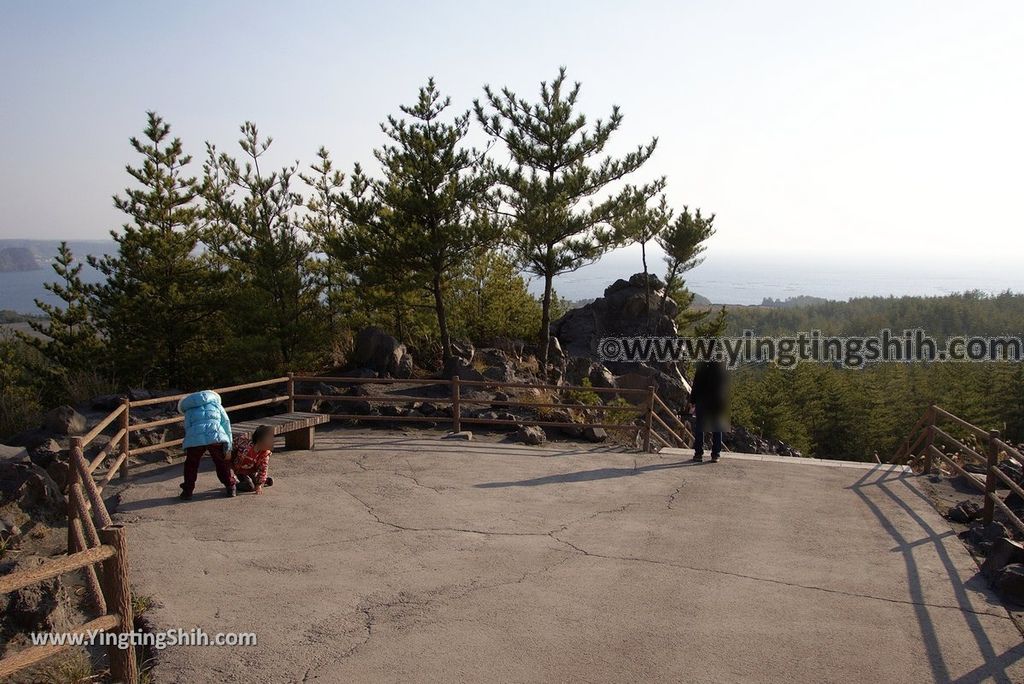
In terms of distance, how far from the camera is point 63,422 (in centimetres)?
1182

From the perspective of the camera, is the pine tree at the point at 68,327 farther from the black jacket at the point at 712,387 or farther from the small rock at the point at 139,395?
the black jacket at the point at 712,387

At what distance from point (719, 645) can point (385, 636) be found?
2.54 m

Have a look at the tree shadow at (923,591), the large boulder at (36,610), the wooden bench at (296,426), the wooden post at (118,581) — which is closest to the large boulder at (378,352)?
the wooden bench at (296,426)

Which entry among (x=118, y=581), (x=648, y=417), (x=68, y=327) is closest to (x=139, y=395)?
(x=648, y=417)

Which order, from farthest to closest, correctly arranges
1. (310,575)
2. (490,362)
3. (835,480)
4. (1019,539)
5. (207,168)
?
(207,168)
(490,362)
(835,480)
(1019,539)
(310,575)

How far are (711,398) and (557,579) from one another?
241 inches

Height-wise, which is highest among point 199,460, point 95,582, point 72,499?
point 72,499

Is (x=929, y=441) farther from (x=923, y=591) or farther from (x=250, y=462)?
(x=250, y=462)

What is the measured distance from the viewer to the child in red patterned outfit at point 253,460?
365 inches

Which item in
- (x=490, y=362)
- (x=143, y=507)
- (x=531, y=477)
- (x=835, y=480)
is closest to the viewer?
(x=143, y=507)

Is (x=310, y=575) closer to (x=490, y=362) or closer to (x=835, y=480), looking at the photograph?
(x=835, y=480)

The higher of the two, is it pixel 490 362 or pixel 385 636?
pixel 490 362

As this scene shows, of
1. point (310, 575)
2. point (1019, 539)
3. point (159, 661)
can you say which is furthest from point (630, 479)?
point (159, 661)

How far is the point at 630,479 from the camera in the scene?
10.9 m
